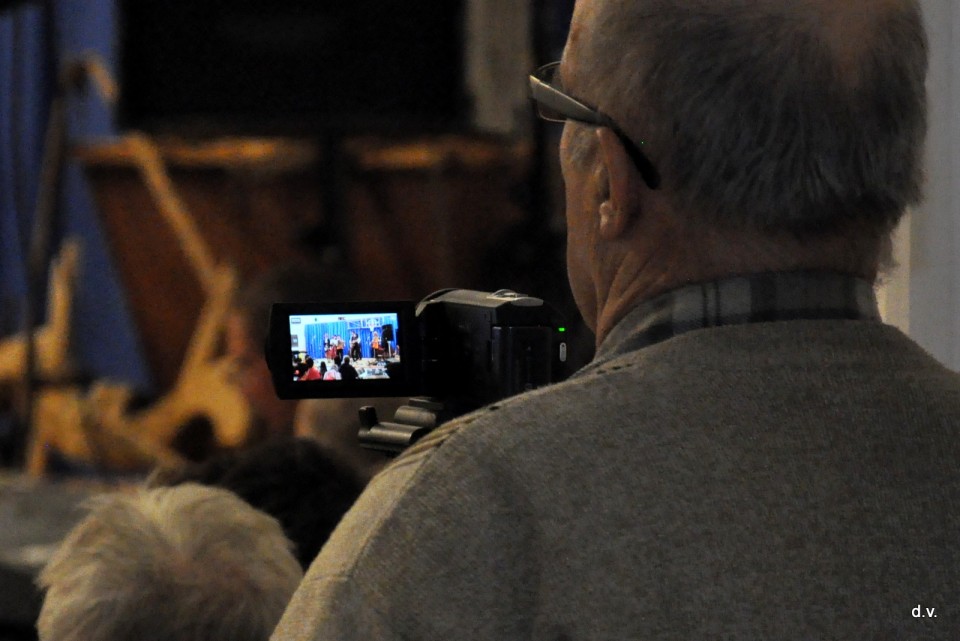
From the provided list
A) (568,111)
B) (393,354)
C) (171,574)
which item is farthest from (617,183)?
(171,574)

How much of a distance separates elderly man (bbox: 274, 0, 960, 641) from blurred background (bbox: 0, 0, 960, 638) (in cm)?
250

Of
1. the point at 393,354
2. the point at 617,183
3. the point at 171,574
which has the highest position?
the point at 617,183

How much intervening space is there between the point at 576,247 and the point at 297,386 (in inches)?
9.7

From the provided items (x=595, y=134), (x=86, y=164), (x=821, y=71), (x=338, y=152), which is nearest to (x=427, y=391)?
(x=595, y=134)

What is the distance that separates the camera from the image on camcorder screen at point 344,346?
98 cm

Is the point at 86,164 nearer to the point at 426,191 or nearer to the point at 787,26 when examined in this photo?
the point at 426,191

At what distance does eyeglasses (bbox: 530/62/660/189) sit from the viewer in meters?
0.79

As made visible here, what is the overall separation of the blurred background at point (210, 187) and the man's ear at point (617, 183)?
2.48 metres

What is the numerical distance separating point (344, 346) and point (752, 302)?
1.09 feet

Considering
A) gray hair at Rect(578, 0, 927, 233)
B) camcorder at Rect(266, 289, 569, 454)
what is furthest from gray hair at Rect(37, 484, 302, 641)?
gray hair at Rect(578, 0, 927, 233)

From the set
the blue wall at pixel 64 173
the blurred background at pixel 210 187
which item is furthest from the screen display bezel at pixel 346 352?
the blue wall at pixel 64 173

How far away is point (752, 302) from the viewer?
2.54 feet

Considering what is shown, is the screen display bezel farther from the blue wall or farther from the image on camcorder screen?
the blue wall

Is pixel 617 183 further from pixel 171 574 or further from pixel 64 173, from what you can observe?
pixel 64 173
